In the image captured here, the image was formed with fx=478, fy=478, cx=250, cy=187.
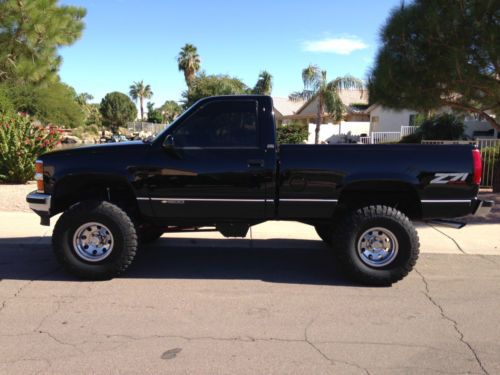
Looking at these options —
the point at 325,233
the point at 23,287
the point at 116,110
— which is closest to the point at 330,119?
the point at 325,233

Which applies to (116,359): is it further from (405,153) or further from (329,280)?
(405,153)

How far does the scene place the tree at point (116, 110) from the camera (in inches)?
3438

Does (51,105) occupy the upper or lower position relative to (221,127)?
upper

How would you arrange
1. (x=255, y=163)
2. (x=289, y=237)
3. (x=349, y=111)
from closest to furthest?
1. (x=255, y=163)
2. (x=289, y=237)
3. (x=349, y=111)

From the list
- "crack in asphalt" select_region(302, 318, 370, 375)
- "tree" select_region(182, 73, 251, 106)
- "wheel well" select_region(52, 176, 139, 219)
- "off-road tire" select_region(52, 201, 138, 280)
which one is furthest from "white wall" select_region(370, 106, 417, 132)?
"crack in asphalt" select_region(302, 318, 370, 375)

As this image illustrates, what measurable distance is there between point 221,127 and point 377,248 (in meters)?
2.23

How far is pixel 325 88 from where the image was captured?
32031mm

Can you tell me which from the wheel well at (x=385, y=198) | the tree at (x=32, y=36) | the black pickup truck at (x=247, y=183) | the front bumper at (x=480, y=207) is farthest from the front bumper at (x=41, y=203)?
the tree at (x=32, y=36)

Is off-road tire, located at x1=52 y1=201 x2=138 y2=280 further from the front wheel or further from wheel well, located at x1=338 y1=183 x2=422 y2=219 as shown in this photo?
wheel well, located at x1=338 y1=183 x2=422 y2=219

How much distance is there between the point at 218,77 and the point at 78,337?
128 feet

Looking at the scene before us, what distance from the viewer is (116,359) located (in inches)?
139

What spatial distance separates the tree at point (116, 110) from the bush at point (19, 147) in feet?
251

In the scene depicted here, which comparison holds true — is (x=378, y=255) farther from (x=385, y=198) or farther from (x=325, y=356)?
(x=325, y=356)

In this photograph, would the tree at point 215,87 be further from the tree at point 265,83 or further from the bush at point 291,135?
the bush at point 291,135
